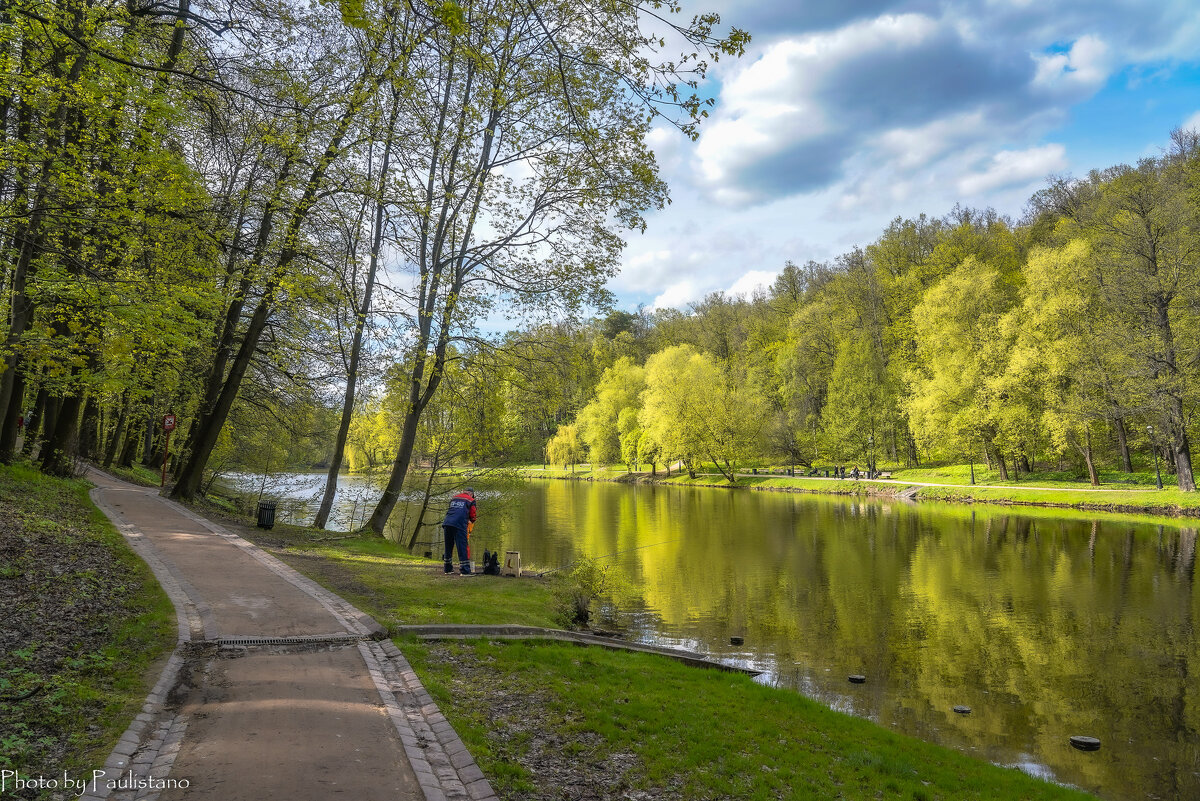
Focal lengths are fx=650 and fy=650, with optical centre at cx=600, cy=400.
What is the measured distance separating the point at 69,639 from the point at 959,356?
143ft

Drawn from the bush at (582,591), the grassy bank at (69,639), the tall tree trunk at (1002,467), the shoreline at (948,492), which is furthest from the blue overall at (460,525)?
the tall tree trunk at (1002,467)

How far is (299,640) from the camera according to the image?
683 centimetres

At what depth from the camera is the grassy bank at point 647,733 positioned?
→ 17.0ft

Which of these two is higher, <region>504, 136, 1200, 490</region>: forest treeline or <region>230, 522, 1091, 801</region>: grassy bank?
<region>504, 136, 1200, 490</region>: forest treeline

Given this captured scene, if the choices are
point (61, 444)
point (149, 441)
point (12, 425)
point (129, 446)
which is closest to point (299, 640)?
point (12, 425)

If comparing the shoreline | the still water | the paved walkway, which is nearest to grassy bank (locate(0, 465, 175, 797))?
the paved walkway

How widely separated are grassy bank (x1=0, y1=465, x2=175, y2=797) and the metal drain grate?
533 millimetres

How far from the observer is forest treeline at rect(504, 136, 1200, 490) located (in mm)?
30109

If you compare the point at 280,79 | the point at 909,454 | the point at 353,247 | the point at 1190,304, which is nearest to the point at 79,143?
the point at 280,79

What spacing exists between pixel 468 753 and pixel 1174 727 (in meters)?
9.70

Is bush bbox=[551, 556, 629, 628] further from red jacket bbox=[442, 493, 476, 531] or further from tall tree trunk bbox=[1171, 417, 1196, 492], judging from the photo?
tall tree trunk bbox=[1171, 417, 1196, 492]

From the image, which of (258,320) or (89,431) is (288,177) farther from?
(89,431)

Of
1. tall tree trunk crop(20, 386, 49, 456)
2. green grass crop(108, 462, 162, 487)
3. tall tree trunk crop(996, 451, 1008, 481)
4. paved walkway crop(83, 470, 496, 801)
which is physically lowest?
paved walkway crop(83, 470, 496, 801)

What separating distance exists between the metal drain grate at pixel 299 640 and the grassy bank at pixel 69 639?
21.0 inches
